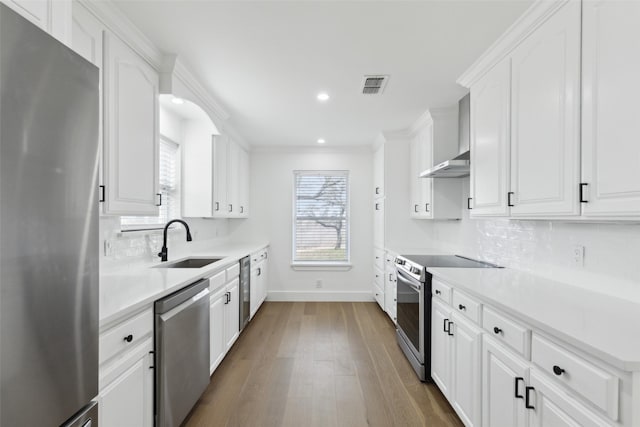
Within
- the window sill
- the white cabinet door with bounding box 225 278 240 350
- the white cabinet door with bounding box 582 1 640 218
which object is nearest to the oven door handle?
the white cabinet door with bounding box 582 1 640 218

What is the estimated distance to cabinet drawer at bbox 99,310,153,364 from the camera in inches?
48.2

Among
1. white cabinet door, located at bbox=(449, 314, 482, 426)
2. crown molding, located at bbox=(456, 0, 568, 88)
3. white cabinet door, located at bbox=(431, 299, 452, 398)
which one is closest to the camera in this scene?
crown molding, located at bbox=(456, 0, 568, 88)

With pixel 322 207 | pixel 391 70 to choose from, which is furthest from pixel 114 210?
pixel 322 207

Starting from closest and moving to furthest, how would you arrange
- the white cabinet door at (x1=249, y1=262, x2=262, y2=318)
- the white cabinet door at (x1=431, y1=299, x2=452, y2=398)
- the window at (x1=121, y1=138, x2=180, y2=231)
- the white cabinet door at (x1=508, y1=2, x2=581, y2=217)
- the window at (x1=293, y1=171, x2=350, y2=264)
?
the white cabinet door at (x1=508, y1=2, x2=581, y2=217)
the white cabinet door at (x1=431, y1=299, x2=452, y2=398)
the window at (x1=121, y1=138, x2=180, y2=231)
the white cabinet door at (x1=249, y1=262, x2=262, y2=318)
the window at (x1=293, y1=171, x2=350, y2=264)

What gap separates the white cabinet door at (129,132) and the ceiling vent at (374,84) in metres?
1.67

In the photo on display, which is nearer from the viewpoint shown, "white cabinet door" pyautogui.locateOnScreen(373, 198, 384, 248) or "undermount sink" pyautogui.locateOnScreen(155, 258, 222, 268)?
"undermount sink" pyautogui.locateOnScreen(155, 258, 222, 268)

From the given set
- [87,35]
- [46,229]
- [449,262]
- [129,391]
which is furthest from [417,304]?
[87,35]

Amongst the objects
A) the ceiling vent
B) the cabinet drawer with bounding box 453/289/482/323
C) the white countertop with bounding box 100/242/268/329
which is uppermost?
the ceiling vent

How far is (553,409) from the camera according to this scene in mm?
1152

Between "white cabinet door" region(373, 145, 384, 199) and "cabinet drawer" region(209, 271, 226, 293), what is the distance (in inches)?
101

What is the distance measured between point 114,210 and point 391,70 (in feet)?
7.21

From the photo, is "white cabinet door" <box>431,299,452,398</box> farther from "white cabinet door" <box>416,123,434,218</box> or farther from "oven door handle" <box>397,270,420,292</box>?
"white cabinet door" <box>416,123,434,218</box>

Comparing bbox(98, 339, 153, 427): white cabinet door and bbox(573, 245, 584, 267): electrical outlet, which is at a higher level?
bbox(573, 245, 584, 267): electrical outlet

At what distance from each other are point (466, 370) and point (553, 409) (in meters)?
0.69
